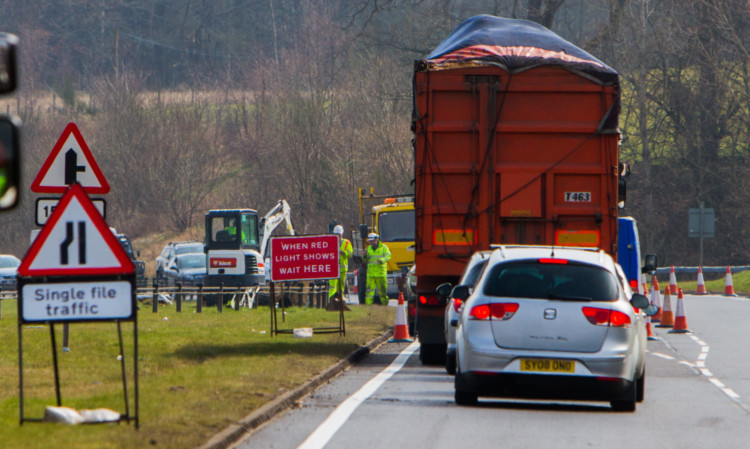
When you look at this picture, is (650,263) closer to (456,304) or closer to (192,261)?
(456,304)

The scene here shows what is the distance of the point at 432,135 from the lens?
50.9 ft

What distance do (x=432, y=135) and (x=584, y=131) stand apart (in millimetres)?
1920

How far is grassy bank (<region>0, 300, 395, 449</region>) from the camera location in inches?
350

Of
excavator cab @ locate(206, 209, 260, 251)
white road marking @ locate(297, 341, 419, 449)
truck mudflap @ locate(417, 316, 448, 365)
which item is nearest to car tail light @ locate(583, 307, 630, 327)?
white road marking @ locate(297, 341, 419, 449)

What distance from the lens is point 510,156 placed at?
15500 millimetres

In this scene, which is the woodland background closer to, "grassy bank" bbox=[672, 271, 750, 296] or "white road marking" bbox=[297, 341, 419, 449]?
"grassy bank" bbox=[672, 271, 750, 296]

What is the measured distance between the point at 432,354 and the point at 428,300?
0.71 meters

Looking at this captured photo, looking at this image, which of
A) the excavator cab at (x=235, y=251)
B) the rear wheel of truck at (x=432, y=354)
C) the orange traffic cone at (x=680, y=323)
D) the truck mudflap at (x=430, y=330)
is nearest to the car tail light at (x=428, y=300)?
the truck mudflap at (x=430, y=330)

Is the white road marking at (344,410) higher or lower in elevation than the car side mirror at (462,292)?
lower

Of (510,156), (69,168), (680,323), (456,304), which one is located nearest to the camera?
(69,168)

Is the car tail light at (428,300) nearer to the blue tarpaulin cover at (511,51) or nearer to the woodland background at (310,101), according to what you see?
the blue tarpaulin cover at (511,51)

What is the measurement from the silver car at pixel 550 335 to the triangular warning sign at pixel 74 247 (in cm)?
378

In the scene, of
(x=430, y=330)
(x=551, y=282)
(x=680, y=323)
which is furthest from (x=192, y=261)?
(x=551, y=282)

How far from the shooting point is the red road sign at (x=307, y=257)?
19.2 meters
